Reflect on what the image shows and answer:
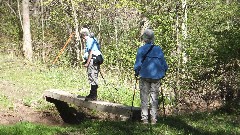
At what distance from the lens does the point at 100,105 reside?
10.8 meters

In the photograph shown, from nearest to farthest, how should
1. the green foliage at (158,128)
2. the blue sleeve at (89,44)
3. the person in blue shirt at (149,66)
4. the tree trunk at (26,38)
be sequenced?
the green foliage at (158,128)
the person in blue shirt at (149,66)
the blue sleeve at (89,44)
the tree trunk at (26,38)

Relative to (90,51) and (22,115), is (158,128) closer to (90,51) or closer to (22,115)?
(90,51)

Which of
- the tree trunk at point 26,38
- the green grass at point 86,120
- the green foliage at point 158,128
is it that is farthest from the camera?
the tree trunk at point 26,38

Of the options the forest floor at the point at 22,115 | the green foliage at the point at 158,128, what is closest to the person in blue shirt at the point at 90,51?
the green foliage at the point at 158,128

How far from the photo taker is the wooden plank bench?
957 cm

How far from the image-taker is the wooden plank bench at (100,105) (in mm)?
9570

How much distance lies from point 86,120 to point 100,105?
5.12 ft

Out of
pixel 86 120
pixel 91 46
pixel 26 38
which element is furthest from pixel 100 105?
pixel 26 38

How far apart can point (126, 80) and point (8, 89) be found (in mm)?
5896

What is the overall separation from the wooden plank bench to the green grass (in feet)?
2.10

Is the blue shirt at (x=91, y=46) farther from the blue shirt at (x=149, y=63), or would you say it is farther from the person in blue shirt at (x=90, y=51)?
the blue shirt at (x=149, y=63)

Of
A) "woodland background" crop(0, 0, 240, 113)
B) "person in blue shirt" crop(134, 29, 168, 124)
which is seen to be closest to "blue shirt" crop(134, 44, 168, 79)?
"person in blue shirt" crop(134, 29, 168, 124)

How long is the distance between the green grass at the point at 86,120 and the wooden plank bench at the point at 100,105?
2.10 ft

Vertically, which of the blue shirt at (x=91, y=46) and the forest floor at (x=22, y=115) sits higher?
the blue shirt at (x=91, y=46)
